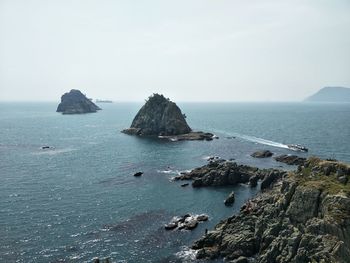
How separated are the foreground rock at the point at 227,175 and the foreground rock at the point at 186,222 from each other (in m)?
27.1

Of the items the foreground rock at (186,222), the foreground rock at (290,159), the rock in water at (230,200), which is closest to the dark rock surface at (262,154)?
the foreground rock at (290,159)

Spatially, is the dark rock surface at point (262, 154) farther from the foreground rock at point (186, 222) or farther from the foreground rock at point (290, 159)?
the foreground rock at point (186, 222)

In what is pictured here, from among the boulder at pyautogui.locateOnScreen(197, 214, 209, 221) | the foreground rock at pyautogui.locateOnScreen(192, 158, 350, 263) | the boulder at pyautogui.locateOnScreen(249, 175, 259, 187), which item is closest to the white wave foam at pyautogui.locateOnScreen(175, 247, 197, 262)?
the foreground rock at pyautogui.locateOnScreen(192, 158, 350, 263)

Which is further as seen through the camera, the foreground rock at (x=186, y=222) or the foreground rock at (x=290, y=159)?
the foreground rock at (x=290, y=159)

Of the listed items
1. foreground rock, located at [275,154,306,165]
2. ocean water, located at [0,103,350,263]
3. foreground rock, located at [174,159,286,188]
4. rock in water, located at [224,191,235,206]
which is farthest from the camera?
foreground rock, located at [275,154,306,165]

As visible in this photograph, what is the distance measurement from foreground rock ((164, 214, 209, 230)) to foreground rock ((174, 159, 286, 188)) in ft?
89.0

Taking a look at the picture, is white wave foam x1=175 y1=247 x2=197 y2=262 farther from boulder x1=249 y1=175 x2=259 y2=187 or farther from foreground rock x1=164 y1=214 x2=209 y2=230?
boulder x1=249 y1=175 x2=259 y2=187

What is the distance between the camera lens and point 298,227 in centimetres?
6319

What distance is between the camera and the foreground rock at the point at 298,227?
5722 centimetres

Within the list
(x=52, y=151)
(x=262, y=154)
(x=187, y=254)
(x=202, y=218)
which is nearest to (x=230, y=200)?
(x=202, y=218)

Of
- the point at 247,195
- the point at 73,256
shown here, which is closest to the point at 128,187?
the point at 247,195

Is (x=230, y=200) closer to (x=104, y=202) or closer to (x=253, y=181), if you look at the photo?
(x=253, y=181)

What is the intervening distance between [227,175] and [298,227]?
5376 cm

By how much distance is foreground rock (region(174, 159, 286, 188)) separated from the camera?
11329 cm
